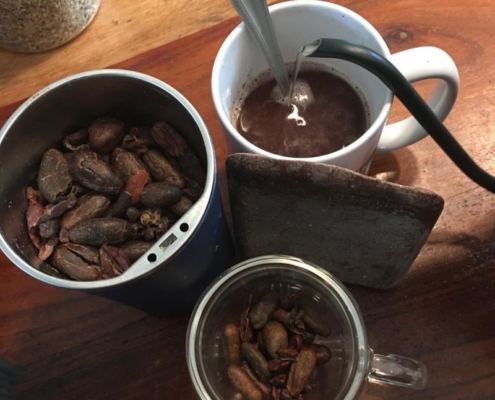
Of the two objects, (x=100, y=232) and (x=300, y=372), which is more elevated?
(x=100, y=232)

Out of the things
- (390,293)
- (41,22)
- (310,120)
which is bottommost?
(390,293)

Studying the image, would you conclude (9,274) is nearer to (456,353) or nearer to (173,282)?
(173,282)

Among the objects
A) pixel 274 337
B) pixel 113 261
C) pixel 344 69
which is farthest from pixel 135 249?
pixel 344 69

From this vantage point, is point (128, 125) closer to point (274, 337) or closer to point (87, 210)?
point (87, 210)

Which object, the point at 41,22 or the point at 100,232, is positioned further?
the point at 41,22

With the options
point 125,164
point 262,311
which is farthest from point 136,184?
point 262,311

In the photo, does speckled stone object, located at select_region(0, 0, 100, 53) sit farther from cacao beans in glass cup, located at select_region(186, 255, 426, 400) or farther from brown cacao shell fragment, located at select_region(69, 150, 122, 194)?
cacao beans in glass cup, located at select_region(186, 255, 426, 400)
